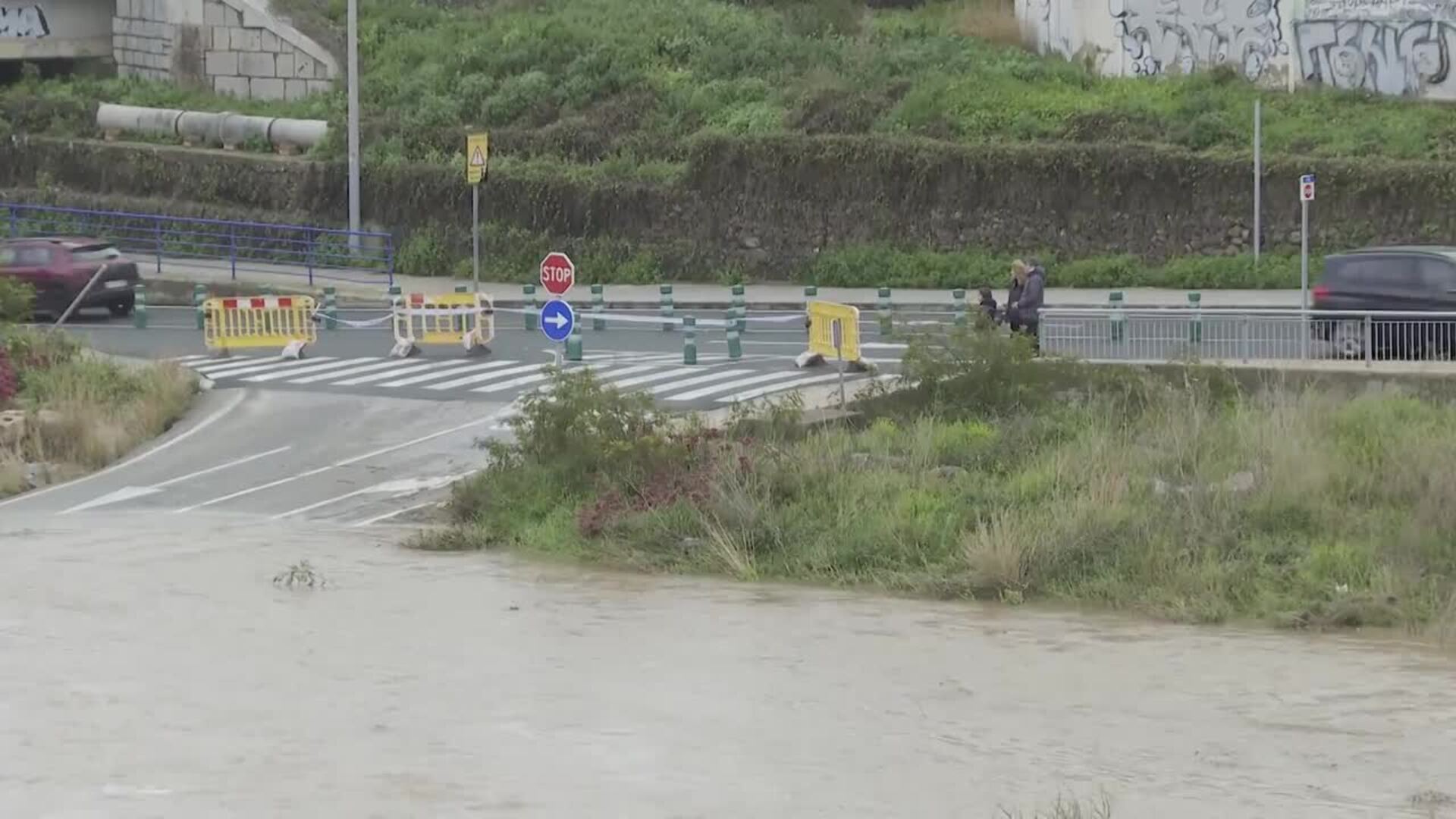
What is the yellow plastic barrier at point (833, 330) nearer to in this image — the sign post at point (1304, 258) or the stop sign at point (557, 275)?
the stop sign at point (557, 275)

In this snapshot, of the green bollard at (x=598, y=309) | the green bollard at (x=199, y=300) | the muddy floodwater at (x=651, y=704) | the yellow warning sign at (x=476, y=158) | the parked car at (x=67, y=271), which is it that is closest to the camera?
the muddy floodwater at (x=651, y=704)

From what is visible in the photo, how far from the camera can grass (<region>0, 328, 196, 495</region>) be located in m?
27.7

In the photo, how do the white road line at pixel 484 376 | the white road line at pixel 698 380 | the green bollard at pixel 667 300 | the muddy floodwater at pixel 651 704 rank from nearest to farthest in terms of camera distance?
1. the muddy floodwater at pixel 651 704
2. the white road line at pixel 698 380
3. the white road line at pixel 484 376
4. the green bollard at pixel 667 300

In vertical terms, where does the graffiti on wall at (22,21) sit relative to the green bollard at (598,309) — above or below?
above

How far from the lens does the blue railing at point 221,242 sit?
Result: 44781mm

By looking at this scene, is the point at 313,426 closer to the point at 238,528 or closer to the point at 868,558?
the point at 238,528

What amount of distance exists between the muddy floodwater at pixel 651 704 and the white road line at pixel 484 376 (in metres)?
9.85

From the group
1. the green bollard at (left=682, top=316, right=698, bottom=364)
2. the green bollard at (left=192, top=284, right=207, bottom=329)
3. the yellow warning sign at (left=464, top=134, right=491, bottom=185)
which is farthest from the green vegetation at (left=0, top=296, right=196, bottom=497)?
the yellow warning sign at (left=464, top=134, right=491, bottom=185)

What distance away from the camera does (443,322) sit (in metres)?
34.9

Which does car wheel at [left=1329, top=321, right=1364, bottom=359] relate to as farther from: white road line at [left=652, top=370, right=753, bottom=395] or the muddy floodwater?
white road line at [left=652, top=370, right=753, bottom=395]

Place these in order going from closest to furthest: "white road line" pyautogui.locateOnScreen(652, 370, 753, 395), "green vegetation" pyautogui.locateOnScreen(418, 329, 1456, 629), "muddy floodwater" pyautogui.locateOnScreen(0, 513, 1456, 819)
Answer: "muddy floodwater" pyautogui.locateOnScreen(0, 513, 1456, 819)
"green vegetation" pyautogui.locateOnScreen(418, 329, 1456, 629)
"white road line" pyautogui.locateOnScreen(652, 370, 753, 395)

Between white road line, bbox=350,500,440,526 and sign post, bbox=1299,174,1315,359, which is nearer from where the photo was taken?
white road line, bbox=350,500,440,526

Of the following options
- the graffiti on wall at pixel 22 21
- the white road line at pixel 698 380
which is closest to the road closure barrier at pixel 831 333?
the white road line at pixel 698 380

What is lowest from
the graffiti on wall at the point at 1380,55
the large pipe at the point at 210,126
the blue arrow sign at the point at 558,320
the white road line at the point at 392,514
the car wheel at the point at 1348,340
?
the white road line at the point at 392,514
